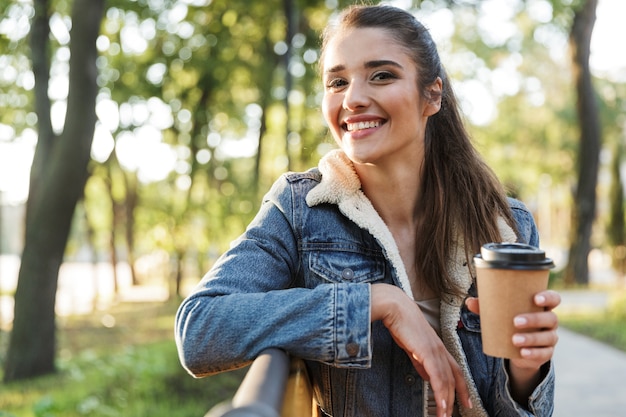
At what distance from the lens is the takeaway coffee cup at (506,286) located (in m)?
1.34

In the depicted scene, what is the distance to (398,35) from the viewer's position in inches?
81.0

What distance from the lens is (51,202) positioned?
8.27 meters

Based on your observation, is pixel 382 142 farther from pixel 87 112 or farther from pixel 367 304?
Result: pixel 87 112

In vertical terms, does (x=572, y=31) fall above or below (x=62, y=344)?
above

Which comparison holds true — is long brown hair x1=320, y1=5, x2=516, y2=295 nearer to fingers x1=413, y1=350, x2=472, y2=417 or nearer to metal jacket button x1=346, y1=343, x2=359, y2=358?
fingers x1=413, y1=350, x2=472, y2=417

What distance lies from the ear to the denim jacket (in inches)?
12.5

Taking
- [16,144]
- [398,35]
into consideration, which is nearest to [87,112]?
[398,35]

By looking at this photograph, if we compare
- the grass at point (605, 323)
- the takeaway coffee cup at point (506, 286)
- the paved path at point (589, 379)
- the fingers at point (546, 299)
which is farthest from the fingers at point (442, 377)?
the grass at point (605, 323)

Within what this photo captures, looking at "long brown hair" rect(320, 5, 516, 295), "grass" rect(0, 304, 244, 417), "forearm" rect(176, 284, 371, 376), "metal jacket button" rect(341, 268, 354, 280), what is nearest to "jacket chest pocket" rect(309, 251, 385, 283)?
"metal jacket button" rect(341, 268, 354, 280)

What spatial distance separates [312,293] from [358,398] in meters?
0.46

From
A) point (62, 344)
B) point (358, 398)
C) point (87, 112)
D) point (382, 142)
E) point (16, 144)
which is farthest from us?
point (16, 144)

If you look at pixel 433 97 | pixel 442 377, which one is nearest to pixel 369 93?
pixel 433 97

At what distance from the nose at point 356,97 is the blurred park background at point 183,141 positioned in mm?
558

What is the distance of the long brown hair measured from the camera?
6.74 feet
